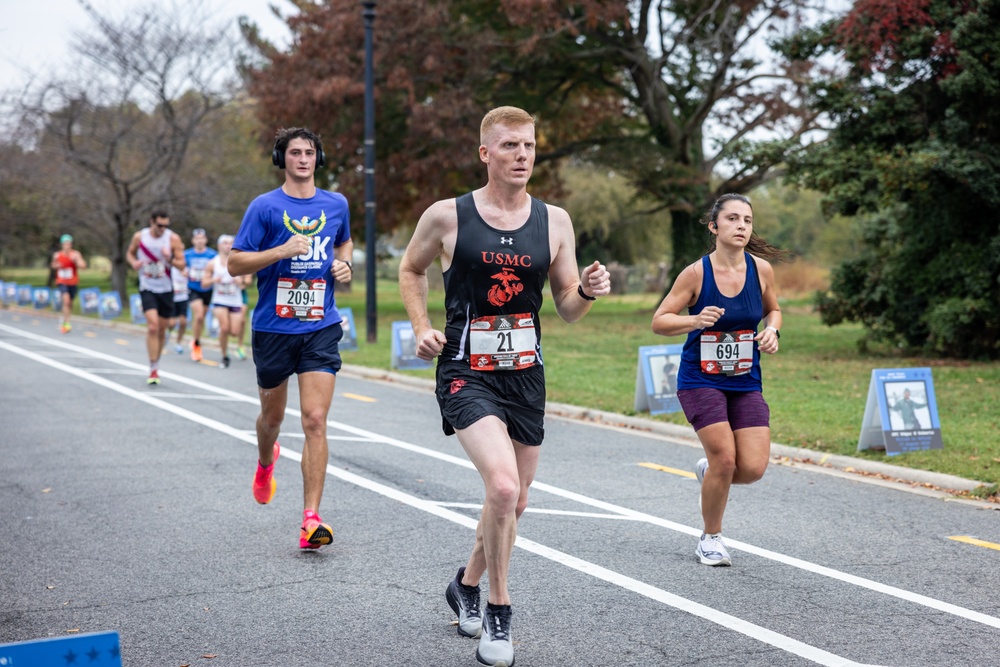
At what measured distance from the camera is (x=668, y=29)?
1200 inches

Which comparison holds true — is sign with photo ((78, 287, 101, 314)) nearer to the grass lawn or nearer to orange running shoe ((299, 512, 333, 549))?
the grass lawn

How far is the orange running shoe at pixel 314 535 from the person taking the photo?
590 cm

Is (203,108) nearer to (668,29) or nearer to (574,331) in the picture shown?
(668,29)

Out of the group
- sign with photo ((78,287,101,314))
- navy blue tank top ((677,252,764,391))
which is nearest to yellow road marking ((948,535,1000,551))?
navy blue tank top ((677,252,764,391))

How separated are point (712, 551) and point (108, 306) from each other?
90.9 feet

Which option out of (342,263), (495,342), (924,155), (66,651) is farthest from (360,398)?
(66,651)

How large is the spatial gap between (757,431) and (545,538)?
1.36 meters

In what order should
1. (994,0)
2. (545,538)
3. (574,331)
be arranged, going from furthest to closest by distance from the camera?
(574,331) → (994,0) → (545,538)

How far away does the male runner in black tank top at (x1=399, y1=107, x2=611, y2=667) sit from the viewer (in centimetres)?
436

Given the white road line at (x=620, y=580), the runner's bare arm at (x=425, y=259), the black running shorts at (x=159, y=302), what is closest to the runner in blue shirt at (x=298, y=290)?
the white road line at (x=620, y=580)

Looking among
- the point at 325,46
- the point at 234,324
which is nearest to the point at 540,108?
the point at 325,46

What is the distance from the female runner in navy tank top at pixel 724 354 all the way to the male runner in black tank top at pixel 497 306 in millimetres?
1497

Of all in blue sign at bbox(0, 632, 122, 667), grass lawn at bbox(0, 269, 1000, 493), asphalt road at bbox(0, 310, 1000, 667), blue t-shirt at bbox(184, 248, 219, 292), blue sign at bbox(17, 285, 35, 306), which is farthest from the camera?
blue sign at bbox(17, 285, 35, 306)

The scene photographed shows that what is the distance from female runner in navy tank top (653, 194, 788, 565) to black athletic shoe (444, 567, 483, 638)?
5.24 ft
